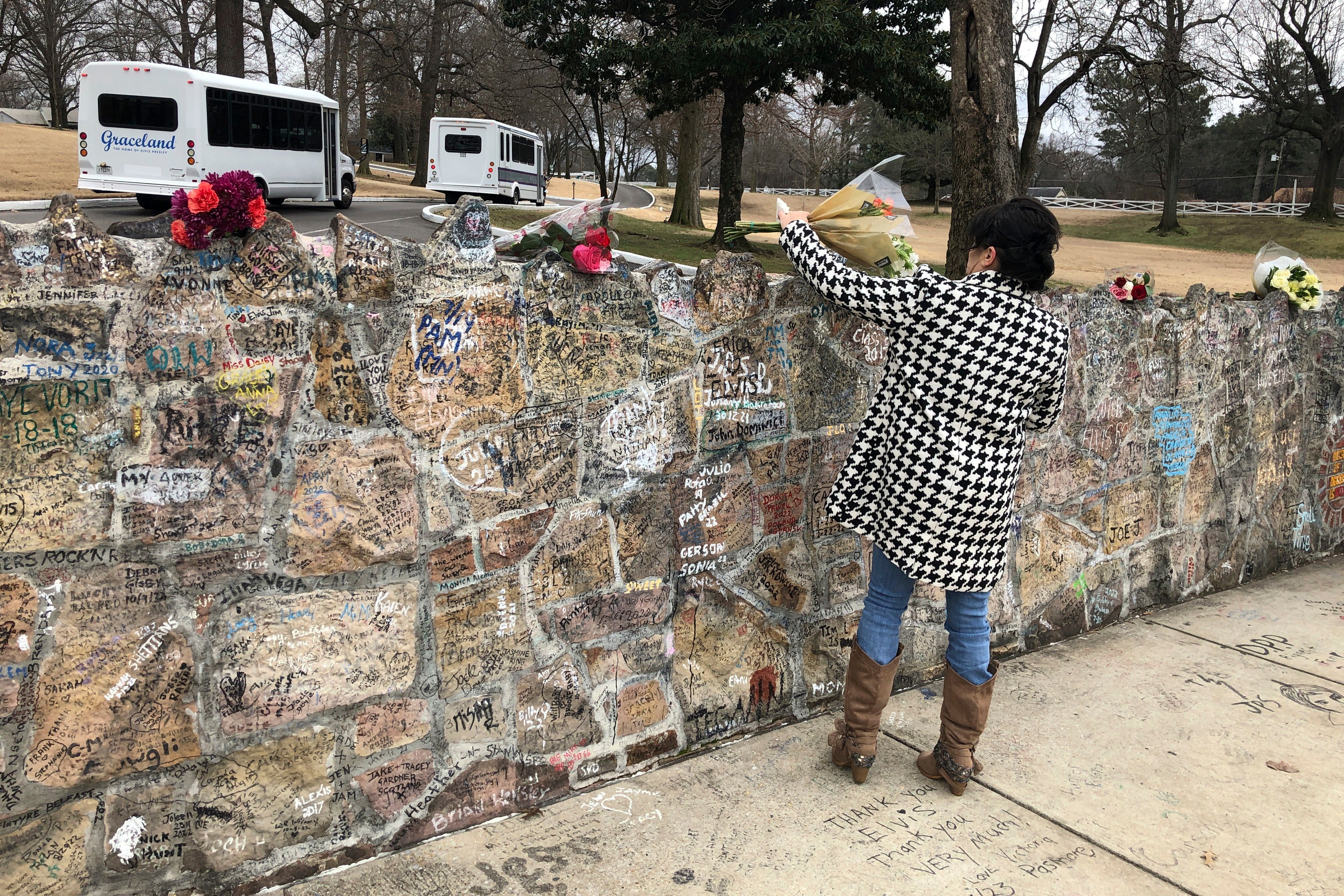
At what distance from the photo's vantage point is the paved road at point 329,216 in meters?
15.7

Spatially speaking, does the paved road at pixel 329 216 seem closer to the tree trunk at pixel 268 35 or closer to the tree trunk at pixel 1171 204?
the tree trunk at pixel 268 35

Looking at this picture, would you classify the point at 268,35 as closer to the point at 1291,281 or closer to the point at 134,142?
the point at 134,142

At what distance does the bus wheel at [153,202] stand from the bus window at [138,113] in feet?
4.01

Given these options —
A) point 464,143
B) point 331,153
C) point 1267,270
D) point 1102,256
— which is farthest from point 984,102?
point 1102,256

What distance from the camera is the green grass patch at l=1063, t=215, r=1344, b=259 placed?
105 ft

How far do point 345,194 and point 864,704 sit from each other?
23.0 meters

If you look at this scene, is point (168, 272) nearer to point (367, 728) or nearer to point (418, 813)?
point (367, 728)

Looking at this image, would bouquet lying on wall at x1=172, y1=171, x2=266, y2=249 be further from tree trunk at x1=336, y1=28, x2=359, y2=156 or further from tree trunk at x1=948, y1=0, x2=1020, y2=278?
tree trunk at x1=336, y1=28, x2=359, y2=156

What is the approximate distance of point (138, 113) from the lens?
56.8 ft

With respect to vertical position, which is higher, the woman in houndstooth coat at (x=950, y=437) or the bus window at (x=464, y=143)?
the bus window at (x=464, y=143)

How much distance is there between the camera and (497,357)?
2.79m

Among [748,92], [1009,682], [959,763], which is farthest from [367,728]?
[748,92]

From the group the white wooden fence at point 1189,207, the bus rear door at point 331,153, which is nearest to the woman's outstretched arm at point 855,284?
the bus rear door at point 331,153

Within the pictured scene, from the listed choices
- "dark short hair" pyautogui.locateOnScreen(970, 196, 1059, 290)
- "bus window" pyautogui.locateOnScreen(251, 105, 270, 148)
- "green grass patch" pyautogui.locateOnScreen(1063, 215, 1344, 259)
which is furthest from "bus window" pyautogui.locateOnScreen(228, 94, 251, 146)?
"green grass patch" pyautogui.locateOnScreen(1063, 215, 1344, 259)
